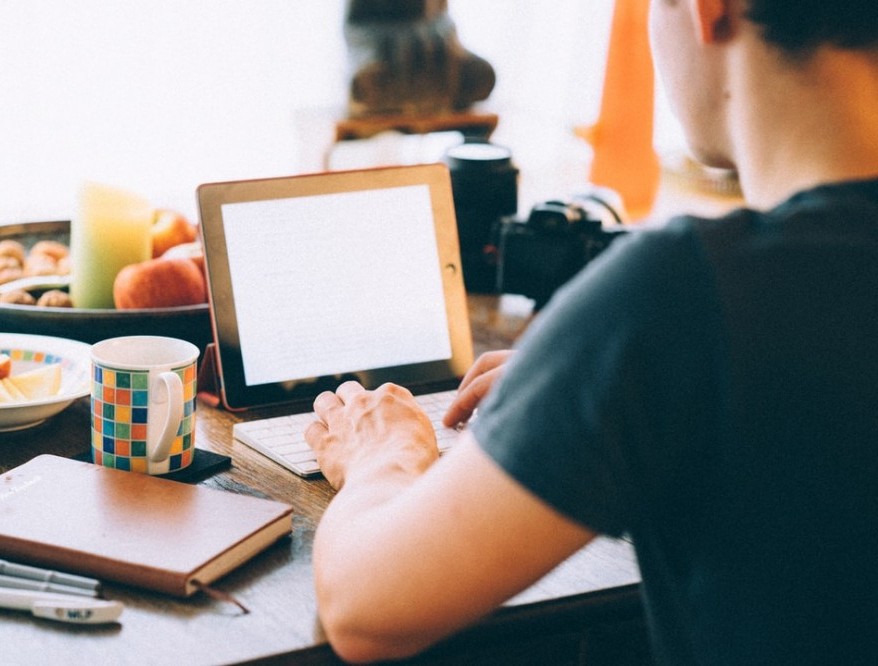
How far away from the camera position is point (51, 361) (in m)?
1.13

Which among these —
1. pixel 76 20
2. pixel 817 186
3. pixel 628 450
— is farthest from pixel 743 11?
pixel 76 20

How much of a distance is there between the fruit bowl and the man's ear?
2.21 ft

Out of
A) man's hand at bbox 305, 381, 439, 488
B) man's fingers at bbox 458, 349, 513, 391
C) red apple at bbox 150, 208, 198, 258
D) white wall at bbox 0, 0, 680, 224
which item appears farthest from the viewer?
white wall at bbox 0, 0, 680, 224

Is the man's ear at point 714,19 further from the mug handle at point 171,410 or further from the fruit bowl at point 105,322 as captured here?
the fruit bowl at point 105,322

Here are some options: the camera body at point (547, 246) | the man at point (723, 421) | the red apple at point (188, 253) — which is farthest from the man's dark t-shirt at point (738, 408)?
the camera body at point (547, 246)

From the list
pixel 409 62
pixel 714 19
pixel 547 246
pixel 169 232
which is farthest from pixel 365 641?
pixel 409 62

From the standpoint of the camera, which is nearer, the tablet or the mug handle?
the mug handle

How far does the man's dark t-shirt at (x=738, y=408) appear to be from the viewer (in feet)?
1.83

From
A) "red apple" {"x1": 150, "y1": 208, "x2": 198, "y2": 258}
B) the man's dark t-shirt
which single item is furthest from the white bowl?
the man's dark t-shirt

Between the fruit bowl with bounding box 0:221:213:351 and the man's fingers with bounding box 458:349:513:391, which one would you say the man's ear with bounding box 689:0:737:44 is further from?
the fruit bowl with bounding box 0:221:213:351

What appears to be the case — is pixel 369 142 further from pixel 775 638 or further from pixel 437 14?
pixel 775 638

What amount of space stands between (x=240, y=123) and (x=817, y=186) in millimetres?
1806

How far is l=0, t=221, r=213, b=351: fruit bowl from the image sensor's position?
1.12 metres

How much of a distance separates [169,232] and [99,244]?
0.41ft
